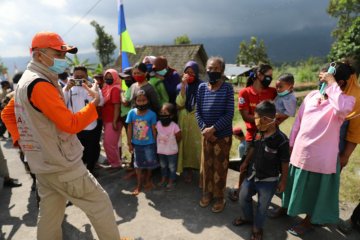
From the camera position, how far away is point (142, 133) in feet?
12.7

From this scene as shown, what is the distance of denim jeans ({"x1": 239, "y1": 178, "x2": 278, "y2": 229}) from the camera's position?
2.75m

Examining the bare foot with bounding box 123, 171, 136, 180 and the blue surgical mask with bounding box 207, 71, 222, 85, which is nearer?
the blue surgical mask with bounding box 207, 71, 222, 85

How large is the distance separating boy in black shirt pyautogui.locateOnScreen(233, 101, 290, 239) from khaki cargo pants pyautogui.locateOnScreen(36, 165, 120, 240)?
1.50 metres

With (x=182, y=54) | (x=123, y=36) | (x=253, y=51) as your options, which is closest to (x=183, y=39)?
(x=253, y=51)

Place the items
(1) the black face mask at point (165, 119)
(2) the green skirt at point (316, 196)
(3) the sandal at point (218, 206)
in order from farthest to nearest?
(1) the black face mask at point (165, 119), (3) the sandal at point (218, 206), (2) the green skirt at point (316, 196)

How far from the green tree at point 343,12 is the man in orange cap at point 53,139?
89.5ft

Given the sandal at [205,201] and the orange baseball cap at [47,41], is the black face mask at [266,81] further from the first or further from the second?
the orange baseball cap at [47,41]

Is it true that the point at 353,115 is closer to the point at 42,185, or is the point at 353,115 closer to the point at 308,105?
the point at 308,105

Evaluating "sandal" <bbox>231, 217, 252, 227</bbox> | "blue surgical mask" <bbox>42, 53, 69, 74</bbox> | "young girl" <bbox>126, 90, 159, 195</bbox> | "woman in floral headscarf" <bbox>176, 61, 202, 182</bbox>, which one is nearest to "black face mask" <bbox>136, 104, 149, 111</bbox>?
"young girl" <bbox>126, 90, 159, 195</bbox>

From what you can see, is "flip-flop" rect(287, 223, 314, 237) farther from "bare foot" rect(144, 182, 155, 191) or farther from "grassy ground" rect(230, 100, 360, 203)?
"bare foot" rect(144, 182, 155, 191)

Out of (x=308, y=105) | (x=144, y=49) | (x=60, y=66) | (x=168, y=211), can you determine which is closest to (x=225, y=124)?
(x=308, y=105)

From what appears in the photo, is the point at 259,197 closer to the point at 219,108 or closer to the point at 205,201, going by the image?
the point at 205,201

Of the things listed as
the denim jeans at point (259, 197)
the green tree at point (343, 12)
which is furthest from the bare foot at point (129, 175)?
the green tree at point (343, 12)

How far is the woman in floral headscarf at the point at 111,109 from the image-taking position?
4.33 m
